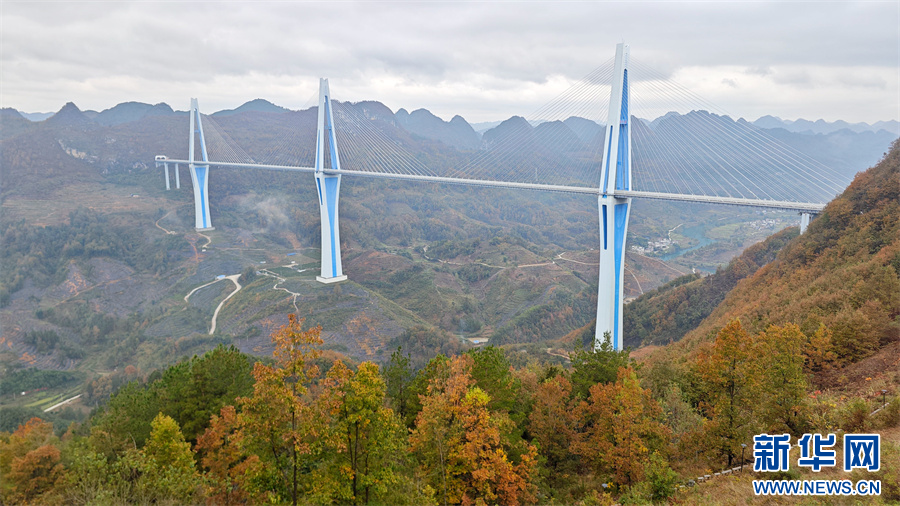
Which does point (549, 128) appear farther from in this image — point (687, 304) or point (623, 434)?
point (623, 434)

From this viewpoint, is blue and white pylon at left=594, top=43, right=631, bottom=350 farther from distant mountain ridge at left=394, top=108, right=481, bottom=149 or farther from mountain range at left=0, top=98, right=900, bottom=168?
distant mountain ridge at left=394, top=108, right=481, bottom=149

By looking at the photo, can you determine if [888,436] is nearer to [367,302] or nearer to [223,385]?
[223,385]

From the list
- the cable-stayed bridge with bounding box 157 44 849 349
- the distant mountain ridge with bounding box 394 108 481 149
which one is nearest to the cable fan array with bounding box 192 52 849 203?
the cable-stayed bridge with bounding box 157 44 849 349

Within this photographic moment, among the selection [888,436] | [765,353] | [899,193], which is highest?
[899,193]

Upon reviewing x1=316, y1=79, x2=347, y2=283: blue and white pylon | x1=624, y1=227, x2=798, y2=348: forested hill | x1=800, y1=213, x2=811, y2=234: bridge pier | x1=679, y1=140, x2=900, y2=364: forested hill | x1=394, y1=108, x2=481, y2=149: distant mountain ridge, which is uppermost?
x1=394, y1=108, x2=481, y2=149: distant mountain ridge

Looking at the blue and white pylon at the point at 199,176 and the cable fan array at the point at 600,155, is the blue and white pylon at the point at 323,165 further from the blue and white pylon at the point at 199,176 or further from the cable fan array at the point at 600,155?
the blue and white pylon at the point at 199,176

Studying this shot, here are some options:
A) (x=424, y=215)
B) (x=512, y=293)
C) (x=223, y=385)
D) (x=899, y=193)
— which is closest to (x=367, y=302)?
(x=512, y=293)

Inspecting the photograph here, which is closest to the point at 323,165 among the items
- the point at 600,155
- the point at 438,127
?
the point at 600,155

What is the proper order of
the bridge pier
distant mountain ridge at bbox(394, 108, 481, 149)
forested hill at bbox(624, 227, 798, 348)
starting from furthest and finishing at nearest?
1. distant mountain ridge at bbox(394, 108, 481, 149)
2. forested hill at bbox(624, 227, 798, 348)
3. the bridge pier

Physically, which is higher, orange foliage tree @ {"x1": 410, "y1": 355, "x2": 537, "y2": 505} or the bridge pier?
the bridge pier
